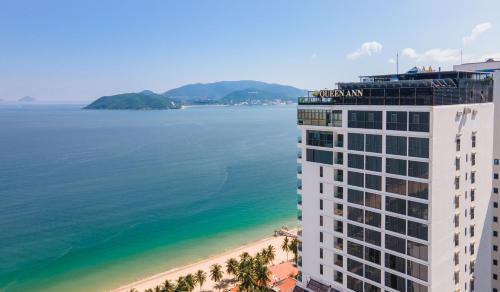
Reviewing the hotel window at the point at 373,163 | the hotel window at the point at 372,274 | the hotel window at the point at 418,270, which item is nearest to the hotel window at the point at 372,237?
the hotel window at the point at 372,274

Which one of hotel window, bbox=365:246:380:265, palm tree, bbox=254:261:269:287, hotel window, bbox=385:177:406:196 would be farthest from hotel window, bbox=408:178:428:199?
palm tree, bbox=254:261:269:287

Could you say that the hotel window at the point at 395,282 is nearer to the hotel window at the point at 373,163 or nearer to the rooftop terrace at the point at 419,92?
the hotel window at the point at 373,163

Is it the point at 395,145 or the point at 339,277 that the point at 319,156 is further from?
the point at 339,277

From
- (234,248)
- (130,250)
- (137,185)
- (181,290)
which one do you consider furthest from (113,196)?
(181,290)

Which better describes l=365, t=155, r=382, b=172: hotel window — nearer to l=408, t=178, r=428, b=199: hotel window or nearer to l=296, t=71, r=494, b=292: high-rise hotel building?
l=296, t=71, r=494, b=292: high-rise hotel building

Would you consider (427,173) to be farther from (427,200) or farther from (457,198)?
(457,198)

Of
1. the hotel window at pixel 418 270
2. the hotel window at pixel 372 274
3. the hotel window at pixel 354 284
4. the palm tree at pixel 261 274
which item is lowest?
the palm tree at pixel 261 274
